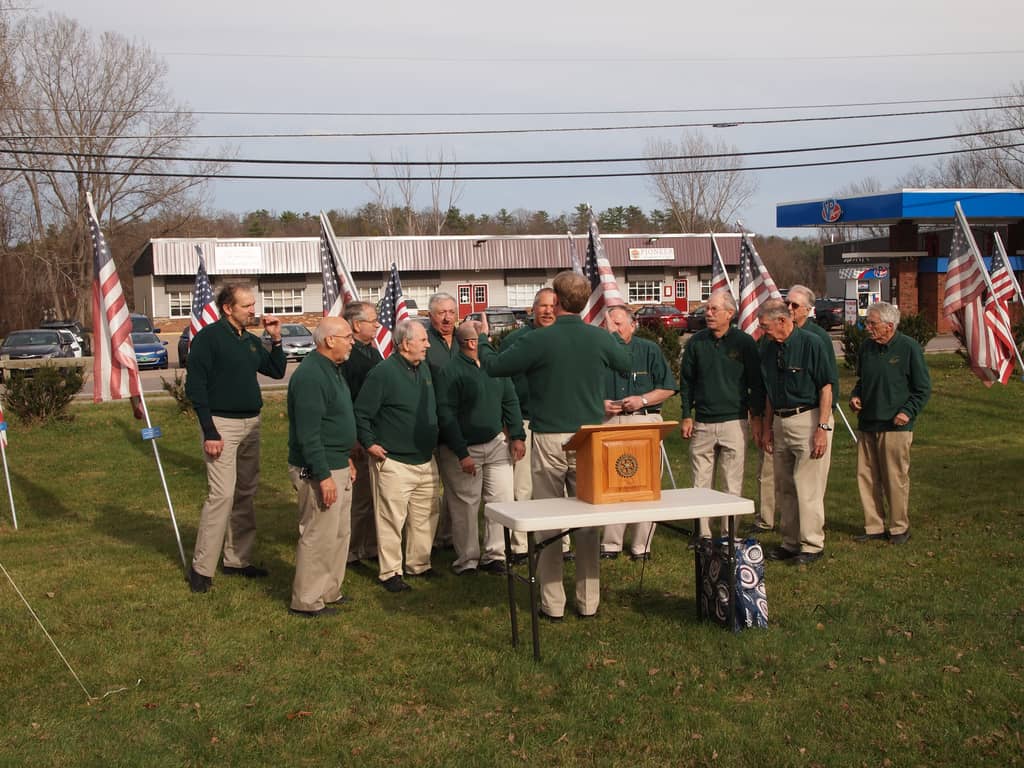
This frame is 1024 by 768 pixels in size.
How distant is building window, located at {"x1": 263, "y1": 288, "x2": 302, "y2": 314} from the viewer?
54125 mm

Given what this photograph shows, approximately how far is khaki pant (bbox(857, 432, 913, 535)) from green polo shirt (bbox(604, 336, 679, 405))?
6.19 feet

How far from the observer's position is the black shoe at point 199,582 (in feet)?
25.3

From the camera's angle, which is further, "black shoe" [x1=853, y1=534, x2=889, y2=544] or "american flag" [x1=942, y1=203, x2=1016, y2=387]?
"american flag" [x1=942, y1=203, x2=1016, y2=387]

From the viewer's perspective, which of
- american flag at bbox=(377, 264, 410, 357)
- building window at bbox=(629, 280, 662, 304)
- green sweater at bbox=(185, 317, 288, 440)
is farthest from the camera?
building window at bbox=(629, 280, 662, 304)

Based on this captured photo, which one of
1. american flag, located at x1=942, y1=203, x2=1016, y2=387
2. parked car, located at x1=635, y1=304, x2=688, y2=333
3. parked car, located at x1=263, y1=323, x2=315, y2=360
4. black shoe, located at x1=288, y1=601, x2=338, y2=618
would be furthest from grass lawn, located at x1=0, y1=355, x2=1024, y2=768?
parked car, located at x1=635, y1=304, x2=688, y2=333

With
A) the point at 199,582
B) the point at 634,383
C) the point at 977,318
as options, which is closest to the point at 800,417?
the point at 634,383

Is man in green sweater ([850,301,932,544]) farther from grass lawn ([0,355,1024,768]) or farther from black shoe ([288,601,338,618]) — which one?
black shoe ([288,601,338,618])

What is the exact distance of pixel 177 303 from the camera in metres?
52.4

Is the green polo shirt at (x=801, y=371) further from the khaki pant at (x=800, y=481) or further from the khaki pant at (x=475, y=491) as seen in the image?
the khaki pant at (x=475, y=491)

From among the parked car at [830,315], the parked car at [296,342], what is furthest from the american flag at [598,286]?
the parked car at [830,315]

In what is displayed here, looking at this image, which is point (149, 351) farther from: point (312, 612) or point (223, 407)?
point (312, 612)

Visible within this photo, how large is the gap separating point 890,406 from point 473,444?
3.56m

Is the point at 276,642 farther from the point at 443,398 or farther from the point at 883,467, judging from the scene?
the point at 883,467

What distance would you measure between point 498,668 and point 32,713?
97.4 inches
